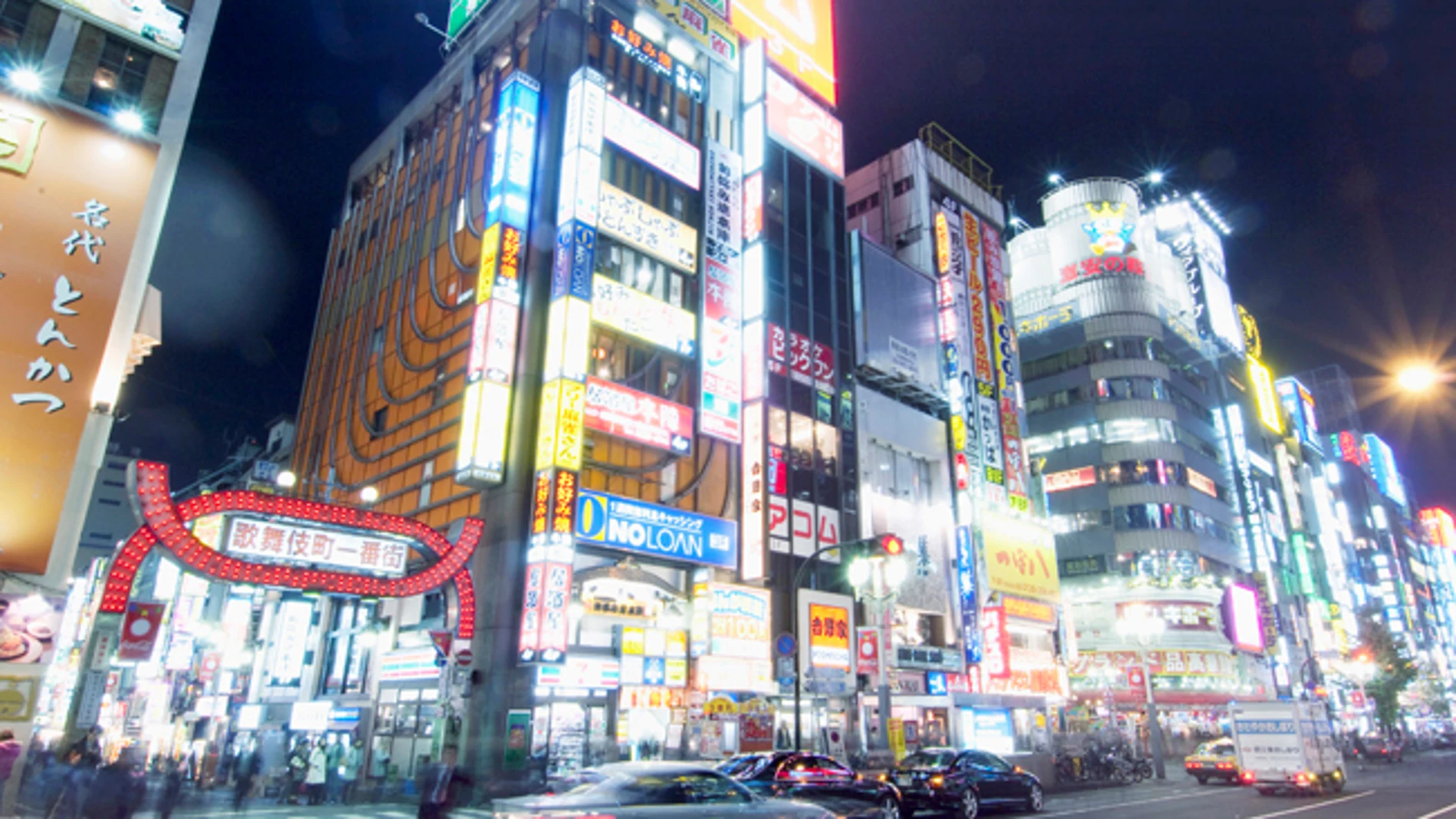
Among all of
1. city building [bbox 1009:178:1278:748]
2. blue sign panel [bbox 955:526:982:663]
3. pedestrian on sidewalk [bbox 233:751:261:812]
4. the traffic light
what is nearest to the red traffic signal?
the traffic light

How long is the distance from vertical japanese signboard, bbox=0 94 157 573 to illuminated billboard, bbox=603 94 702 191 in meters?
16.6

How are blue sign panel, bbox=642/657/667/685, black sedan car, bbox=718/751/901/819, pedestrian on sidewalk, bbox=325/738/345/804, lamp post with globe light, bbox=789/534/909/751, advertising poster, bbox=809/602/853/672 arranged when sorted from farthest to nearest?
advertising poster, bbox=809/602/853/672, blue sign panel, bbox=642/657/667/685, pedestrian on sidewalk, bbox=325/738/345/804, lamp post with globe light, bbox=789/534/909/751, black sedan car, bbox=718/751/901/819

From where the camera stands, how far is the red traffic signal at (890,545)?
66.5 feet

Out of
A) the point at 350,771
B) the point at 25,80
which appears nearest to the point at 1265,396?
the point at 350,771

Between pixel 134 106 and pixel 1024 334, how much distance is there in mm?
64844

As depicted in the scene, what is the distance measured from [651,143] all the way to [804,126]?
12.5m

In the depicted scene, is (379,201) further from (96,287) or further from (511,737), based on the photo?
(511,737)

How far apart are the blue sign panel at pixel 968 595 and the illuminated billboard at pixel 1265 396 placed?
5742 cm

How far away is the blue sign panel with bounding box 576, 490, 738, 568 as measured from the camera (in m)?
27.4

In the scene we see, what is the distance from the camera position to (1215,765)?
1196 inches

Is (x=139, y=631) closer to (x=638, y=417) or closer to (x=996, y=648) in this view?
(x=638, y=417)

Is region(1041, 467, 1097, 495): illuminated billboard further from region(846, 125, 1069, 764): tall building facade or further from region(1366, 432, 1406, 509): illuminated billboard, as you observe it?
region(1366, 432, 1406, 509): illuminated billboard

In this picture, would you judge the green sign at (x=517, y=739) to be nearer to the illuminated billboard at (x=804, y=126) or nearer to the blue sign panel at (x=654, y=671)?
the blue sign panel at (x=654, y=671)

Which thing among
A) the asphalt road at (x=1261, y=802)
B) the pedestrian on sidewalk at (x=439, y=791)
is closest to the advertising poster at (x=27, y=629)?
the pedestrian on sidewalk at (x=439, y=791)
